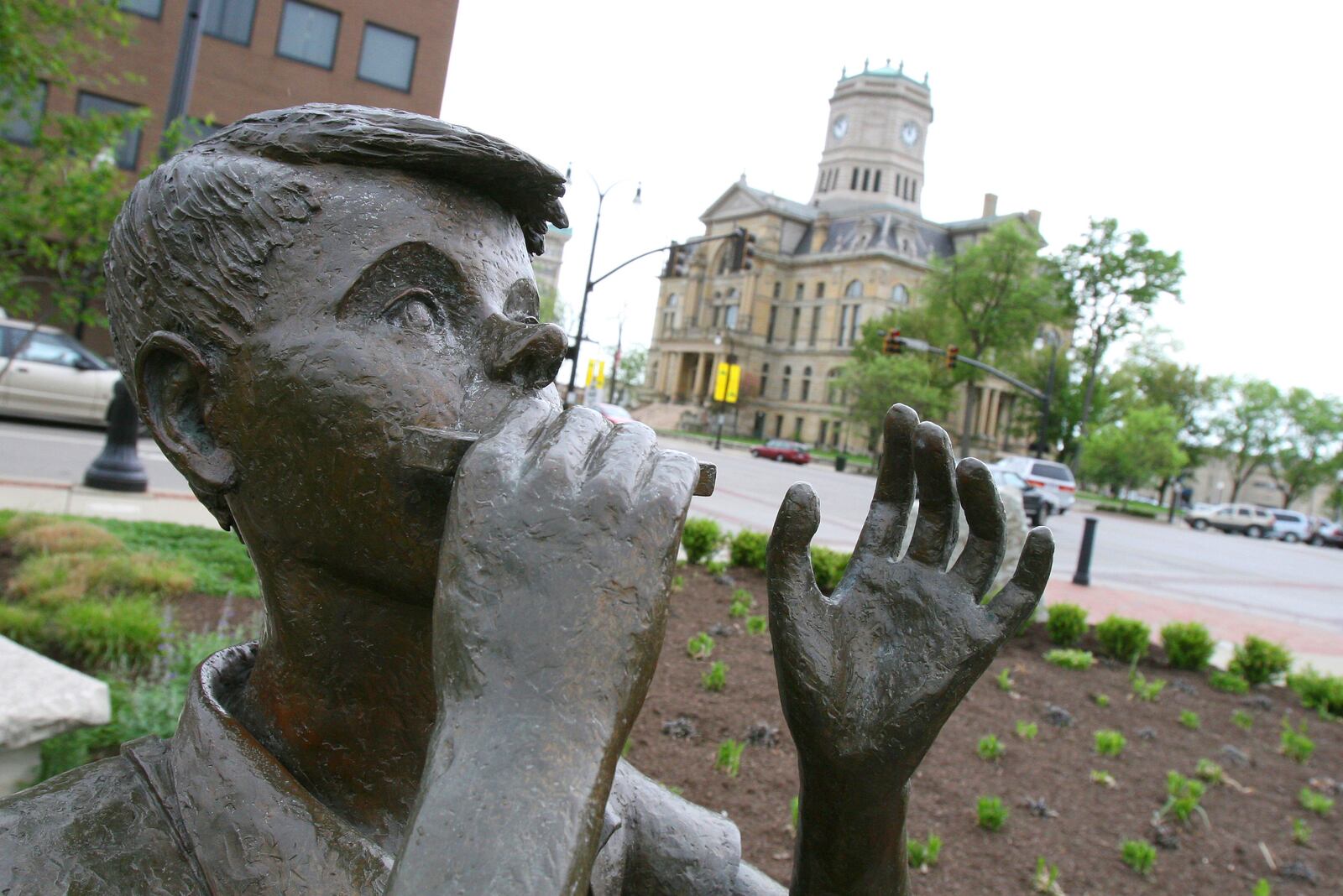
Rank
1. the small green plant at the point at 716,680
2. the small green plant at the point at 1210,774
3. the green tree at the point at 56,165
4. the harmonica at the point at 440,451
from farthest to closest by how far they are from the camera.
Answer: the green tree at the point at 56,165, the small green plant at the point at 716,680, the small green plant at the point at 1210,774, the harmonica at the point at 440,451

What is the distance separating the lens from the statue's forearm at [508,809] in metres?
0.79

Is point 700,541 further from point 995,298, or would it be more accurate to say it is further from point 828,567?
point 995,298

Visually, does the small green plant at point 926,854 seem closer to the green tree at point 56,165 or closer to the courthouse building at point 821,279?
the green tree at point 56,165

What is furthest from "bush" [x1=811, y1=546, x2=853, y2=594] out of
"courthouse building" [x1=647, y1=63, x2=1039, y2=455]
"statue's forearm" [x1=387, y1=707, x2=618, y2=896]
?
"courthouse building" [x1=647, y1=63, x2=1039, y2=455]

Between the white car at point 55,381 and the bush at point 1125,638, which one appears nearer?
the bush at point 1125,638

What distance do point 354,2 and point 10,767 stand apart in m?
11.5

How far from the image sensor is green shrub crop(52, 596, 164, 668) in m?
4.48

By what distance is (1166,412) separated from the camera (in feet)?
147

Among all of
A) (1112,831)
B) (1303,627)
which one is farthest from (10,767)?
(1303,627)

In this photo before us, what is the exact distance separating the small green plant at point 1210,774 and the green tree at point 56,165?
288 inches

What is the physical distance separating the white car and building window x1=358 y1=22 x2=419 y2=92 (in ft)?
19.1

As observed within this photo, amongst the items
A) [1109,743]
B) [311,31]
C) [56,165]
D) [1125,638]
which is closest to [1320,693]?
[1125,638]

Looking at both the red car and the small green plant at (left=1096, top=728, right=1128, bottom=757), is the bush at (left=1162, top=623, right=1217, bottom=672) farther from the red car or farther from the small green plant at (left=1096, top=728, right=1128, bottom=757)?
the red car

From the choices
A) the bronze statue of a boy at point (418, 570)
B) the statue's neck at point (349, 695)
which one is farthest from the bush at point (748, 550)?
the statue's neck at point (349, 695)
